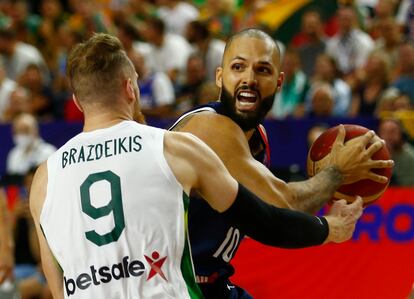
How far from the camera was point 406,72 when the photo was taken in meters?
11.6

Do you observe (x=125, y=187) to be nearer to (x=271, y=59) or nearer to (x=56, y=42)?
(x=271, y=59)

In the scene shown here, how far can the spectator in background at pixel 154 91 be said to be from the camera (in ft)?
39.2

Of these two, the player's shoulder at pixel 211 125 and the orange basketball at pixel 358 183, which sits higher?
the player's shoulder at pixel 211 125

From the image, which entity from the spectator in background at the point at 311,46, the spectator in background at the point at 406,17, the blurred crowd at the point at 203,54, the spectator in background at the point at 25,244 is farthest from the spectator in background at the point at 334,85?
the spectator in background at the point at 25,244

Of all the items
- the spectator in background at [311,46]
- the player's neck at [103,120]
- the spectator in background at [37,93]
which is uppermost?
the spectator in background at [311,46]

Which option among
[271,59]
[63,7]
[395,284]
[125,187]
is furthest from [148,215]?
[63,7]

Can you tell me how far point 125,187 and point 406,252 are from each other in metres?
5.29

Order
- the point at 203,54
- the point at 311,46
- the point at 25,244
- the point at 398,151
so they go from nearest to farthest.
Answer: the point at 25,244 → the point at 398,151 → the point at 203,54 → the point at 311,46

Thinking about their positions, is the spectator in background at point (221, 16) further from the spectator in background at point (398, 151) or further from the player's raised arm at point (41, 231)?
the player's raised arm at point (41, 231)

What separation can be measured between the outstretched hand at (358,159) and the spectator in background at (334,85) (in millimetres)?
6574

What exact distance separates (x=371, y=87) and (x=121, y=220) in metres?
8.10

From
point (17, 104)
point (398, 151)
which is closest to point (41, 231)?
point (398, 151)

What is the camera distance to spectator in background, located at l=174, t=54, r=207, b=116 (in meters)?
12.0

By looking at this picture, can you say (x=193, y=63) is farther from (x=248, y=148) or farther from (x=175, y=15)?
(x=248, y=148)
